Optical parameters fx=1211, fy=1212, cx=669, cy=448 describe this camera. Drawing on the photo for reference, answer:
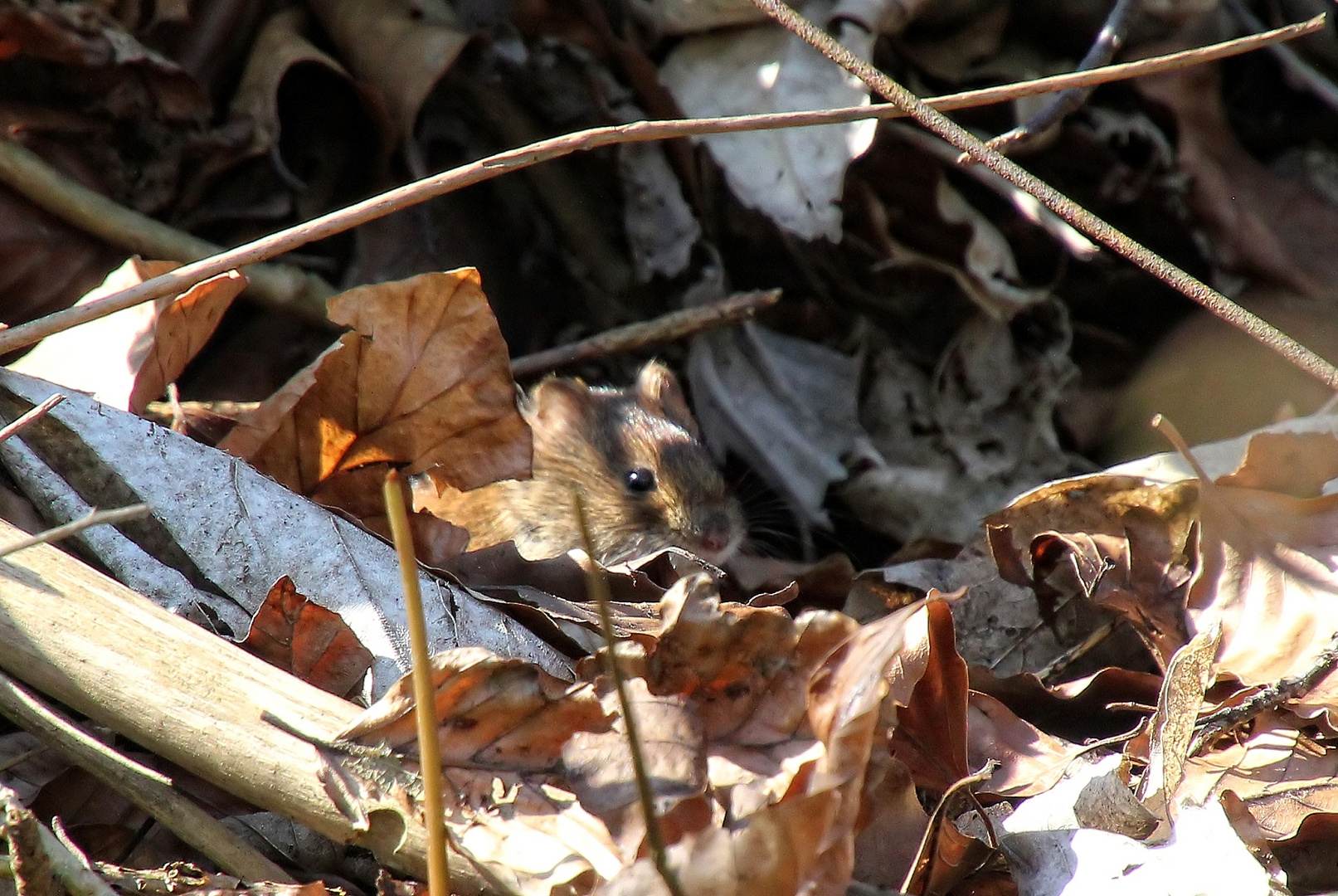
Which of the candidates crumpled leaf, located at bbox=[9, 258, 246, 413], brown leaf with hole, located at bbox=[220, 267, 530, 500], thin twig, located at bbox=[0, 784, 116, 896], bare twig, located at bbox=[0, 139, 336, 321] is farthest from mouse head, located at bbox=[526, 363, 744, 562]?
thin twig, located at bbox=[0, 784, 116, 896]

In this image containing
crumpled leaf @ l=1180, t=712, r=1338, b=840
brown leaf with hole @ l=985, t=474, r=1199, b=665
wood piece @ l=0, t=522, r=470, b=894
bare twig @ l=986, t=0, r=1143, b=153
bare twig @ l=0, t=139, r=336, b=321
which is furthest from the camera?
bare twig @ l=0, t=139, r=336, b=321

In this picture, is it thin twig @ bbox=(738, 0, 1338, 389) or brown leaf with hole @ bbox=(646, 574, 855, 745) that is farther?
thin twig @ bbox=(738, 0, 1338, 389)

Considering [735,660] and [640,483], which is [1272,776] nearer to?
[735,660]

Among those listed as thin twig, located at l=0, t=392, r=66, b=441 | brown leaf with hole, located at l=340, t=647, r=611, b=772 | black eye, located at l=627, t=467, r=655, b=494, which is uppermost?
thin twig, located at l=0, t=392, r=66, b=441

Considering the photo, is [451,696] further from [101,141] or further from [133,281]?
[101,141]

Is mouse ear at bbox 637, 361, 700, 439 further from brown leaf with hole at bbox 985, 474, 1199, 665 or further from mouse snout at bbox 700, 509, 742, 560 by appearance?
brown leaf with hole at bbox 985, 474, 1199, 665

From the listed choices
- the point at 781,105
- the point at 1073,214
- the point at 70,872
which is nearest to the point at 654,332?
the point at 781,105
